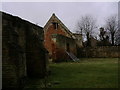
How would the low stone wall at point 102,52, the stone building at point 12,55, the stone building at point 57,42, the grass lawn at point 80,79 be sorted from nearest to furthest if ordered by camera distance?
the stone building at point 12,55 < the grass lawn at point 80,79 < the stone building at point 57,42 < the low stone wall at point 102,52

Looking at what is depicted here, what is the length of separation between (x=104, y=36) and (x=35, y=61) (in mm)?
47403

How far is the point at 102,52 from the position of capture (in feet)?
140

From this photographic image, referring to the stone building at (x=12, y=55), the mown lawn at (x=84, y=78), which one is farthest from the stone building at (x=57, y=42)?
the stone building at (x=12, y=55)

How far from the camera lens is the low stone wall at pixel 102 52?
140ft

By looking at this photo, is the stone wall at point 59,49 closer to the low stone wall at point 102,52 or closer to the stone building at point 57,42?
the stone building at point 57,42

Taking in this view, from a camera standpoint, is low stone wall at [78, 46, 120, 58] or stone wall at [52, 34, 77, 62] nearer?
stone wall at [52, 34, 77, 62]

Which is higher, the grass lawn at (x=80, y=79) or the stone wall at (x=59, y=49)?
the stone wall at (x=59, y=49)

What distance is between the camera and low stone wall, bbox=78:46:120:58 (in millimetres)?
42575

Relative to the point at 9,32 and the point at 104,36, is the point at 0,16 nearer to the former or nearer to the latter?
the point at 9,32

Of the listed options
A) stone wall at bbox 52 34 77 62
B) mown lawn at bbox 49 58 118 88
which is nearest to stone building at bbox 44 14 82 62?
stone wall at bbox 52 34 77 62

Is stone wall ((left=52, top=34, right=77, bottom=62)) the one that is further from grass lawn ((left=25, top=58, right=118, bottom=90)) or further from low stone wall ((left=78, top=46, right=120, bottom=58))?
grass lawn ((left=25, top=58, right=118, bottom=90))

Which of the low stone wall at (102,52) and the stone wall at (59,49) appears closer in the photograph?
the stone wall at (59,49)

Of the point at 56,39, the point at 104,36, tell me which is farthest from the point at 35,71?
the point at 104,36

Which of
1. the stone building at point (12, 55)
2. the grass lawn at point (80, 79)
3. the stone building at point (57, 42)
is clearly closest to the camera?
the stone building at point (12, 55)
